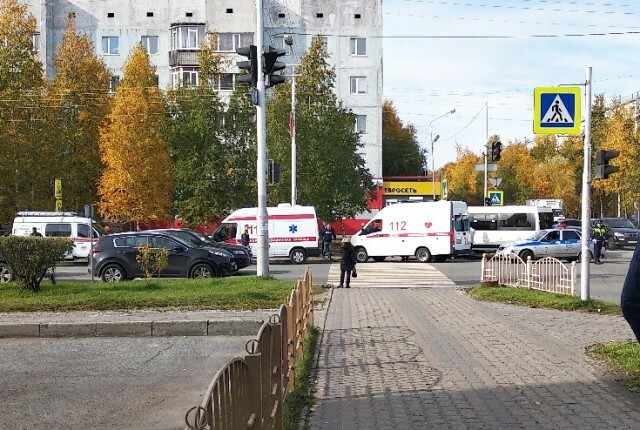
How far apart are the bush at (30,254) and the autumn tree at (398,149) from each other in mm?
73271

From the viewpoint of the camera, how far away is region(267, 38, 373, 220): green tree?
4181cm

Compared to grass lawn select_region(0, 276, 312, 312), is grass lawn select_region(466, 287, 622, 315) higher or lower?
lower

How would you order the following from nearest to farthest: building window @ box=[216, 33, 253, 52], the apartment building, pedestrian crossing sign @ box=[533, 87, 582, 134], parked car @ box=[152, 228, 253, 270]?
pedestrian crossing sign @ box=[533, 87, 582, 134] → parked car @ box=[152, 228, 253, 270] → building window @ box=[216, 33, 253, 52] → the apartment building

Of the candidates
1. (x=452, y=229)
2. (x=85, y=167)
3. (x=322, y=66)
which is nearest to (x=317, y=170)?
(x=322, y=66)

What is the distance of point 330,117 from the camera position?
42375 mm

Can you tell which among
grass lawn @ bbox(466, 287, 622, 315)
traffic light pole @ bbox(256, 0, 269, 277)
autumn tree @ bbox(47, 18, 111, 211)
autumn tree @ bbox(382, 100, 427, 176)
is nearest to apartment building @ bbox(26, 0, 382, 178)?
autumn tree @ bbox(47, 18, 111, 211)

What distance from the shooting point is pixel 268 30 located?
61875mm

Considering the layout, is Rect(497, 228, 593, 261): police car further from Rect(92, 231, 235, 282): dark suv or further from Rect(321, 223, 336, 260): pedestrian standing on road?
Rect(92, 231, 235, 282): dark suv

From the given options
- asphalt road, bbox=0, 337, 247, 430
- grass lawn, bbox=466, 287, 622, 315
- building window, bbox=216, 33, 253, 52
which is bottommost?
asphalt road, bbox=0, 337, 247, 430

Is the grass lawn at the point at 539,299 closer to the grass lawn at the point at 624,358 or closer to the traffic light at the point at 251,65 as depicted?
the grass lawn at the point at 624,358

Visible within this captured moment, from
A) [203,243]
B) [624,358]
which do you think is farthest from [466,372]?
[203,243]

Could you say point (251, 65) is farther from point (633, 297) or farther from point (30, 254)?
point (633, 297)

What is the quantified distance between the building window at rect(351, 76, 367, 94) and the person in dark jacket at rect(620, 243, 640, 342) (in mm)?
60738

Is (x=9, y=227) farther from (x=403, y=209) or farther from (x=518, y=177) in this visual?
(x=518, y=177)
